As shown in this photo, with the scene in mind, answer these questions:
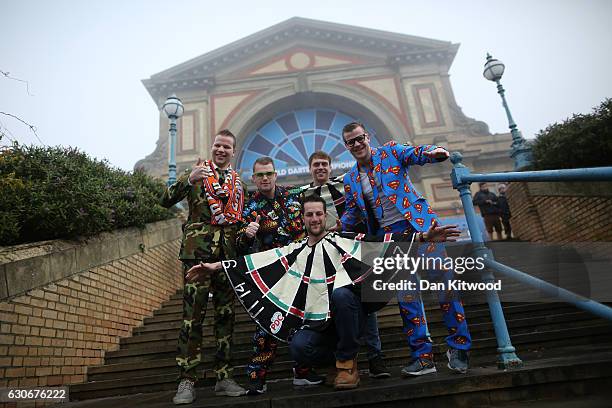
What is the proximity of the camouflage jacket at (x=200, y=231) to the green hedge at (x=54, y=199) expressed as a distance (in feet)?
6.01

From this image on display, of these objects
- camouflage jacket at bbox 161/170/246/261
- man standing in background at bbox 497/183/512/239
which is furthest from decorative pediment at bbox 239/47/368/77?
camouflage jacket at bbox 161/170/246/261

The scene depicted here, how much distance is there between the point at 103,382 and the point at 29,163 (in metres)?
3.00

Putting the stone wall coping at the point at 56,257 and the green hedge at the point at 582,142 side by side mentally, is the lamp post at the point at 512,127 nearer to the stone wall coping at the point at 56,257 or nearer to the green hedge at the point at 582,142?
the green hedge at the point at 582,142

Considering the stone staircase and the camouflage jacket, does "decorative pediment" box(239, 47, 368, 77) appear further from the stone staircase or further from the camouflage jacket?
the camouflage jacket

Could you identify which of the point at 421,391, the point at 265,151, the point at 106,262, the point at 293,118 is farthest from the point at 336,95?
the point at 421,391

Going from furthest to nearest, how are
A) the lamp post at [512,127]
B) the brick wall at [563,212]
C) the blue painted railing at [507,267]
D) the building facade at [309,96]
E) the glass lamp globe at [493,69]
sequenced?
the building facade at [309,96], the glass lamp globe at [493,69], the lamp post at [512,127], the brick wall at [563,212], the blue painted railing at [507,267]

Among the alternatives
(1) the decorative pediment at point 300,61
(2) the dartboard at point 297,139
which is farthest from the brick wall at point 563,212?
(1) the decorative pediment at point 300,61

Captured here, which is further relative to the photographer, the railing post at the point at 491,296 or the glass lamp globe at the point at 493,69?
the glass lamp globe at the point at 493,69

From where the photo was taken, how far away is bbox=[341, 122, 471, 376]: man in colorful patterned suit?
2.62 m

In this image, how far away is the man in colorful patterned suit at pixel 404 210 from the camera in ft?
8.59

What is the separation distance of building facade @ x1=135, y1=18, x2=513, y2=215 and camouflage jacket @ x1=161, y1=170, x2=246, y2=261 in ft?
40.6

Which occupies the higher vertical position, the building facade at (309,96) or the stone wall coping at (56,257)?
the building facade at (309,96)

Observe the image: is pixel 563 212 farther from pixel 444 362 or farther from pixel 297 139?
pixel 297 139

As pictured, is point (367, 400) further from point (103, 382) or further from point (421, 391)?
point (103, 382)
